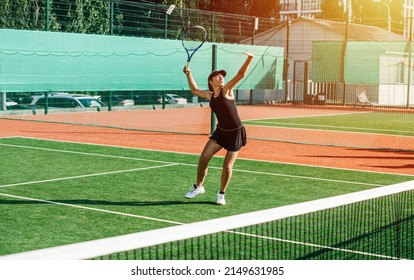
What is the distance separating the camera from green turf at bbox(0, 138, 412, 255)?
416 inches

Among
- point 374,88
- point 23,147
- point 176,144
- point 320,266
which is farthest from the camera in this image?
point 374,88

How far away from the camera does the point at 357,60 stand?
138 feet

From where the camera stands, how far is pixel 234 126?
1176 centimetres

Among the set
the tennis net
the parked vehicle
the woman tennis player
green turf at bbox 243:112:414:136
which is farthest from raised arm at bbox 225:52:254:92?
the parked vehicle

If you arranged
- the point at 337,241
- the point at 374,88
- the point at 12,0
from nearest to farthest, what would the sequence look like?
1. the point at 337,241
2. the point at 12,0
3. the point at 374,88

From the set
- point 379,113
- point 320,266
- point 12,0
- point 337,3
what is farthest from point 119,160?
point 337,3

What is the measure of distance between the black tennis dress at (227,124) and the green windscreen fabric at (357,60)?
3023 centimetres

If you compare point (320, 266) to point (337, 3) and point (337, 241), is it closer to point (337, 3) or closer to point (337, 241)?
point (337, 241)

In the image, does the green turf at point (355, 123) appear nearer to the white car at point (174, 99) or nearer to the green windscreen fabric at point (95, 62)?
the green windscreen fabric at point (95, 62)

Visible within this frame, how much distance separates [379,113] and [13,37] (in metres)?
19.9

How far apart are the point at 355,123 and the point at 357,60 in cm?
1073

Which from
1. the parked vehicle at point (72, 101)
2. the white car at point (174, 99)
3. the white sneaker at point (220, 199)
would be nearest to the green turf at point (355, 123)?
the parked vehicle at point (72, 101)

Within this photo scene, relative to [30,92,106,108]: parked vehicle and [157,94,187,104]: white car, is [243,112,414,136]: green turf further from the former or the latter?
[157,94,187,104]: white car

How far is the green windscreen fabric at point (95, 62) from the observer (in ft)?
89.9
